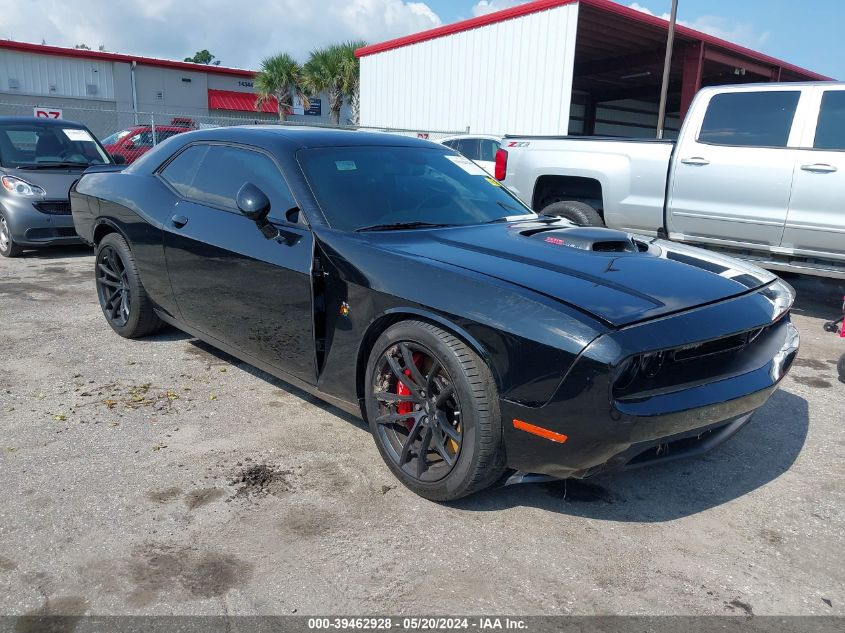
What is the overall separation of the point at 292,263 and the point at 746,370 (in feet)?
6.90

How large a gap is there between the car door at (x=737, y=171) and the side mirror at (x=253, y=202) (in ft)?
15.2

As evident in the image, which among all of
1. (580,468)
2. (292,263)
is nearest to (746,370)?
(580,468)

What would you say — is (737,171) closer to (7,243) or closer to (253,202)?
(253,202)

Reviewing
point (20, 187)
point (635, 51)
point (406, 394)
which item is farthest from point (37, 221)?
point (635, 51)

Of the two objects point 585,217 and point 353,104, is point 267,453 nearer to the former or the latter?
point 585,217

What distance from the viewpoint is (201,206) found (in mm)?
4074

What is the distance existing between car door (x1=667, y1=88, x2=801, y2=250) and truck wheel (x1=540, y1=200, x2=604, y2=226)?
2.39ft

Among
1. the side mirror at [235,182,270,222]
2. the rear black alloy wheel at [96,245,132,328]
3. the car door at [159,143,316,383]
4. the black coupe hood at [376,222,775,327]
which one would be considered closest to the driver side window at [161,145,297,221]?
the car door at [159,143,316,383]

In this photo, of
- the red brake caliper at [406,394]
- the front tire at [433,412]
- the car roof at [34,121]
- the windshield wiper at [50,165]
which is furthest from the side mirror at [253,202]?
the car roof at [34,121]

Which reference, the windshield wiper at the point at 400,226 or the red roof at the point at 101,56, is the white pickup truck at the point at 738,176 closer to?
the windshield wiper at the point at 400,226

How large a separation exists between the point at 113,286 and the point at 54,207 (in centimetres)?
384

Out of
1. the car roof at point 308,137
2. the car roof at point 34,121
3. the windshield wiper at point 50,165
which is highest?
the car roof at point 34,121

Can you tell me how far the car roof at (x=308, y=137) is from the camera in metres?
3.77

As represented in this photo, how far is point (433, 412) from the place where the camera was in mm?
2844
